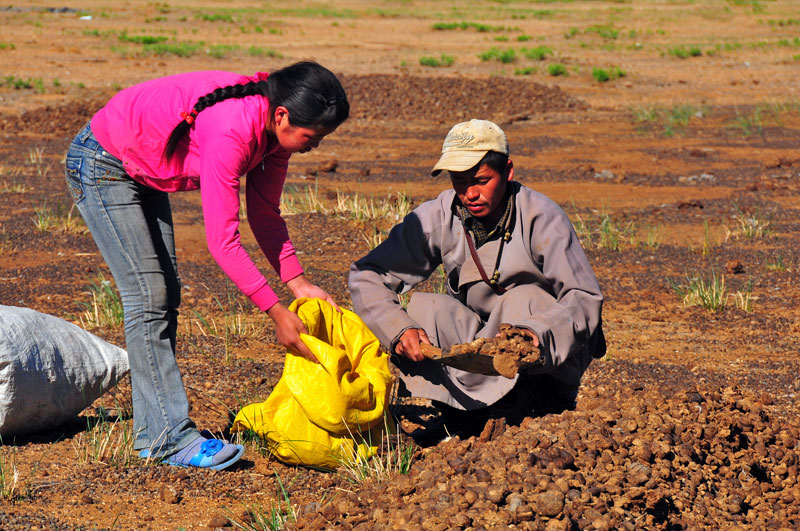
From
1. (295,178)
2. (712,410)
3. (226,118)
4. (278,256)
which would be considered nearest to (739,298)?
(712,410)

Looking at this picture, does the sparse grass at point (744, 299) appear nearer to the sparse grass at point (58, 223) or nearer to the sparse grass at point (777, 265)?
the sparse grass at point (777, 265)

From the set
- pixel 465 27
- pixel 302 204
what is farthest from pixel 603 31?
pixel 302 204

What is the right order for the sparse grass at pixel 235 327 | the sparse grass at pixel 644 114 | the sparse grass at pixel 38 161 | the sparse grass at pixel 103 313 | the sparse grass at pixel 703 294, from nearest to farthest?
1. the sparse grass at pixel 235 327
2. the sparse grass at pixel 103 313
3. the sparse grass at pixel 703 294
4. the sparse grass at pixel 38 161
5. the sparse grass at pixel 644 114

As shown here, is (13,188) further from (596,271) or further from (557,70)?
(557,70)

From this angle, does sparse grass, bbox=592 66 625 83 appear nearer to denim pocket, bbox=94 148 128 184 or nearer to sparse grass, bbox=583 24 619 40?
sparse grass, bbox=583 24 619 40

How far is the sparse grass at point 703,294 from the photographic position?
557 centimetres

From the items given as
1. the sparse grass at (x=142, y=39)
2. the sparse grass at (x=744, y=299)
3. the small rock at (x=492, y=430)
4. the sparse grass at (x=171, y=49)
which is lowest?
the sparse grass at (x=744, y=299)

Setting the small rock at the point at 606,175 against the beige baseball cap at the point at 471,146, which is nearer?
the beige baseball cap at the point at 471,146

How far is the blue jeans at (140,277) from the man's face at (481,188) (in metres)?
1.06

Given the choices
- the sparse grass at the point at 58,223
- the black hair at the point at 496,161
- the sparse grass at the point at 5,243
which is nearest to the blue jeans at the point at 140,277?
the black hair at the point at 496,161

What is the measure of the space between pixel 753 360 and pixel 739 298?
1017 mm

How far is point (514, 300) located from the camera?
3.26 metres

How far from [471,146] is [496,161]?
0.10 metres

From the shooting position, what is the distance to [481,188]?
126 inches
